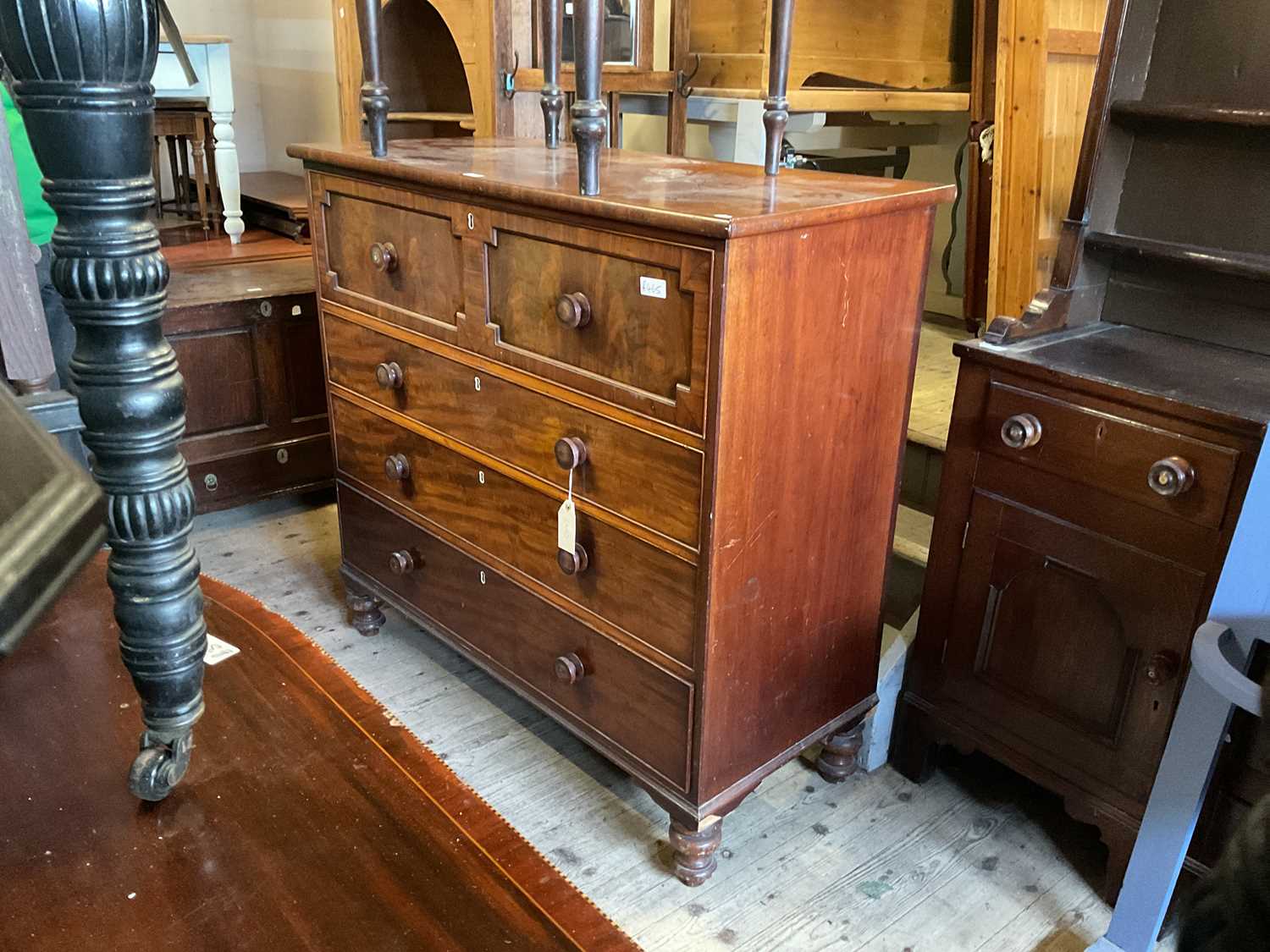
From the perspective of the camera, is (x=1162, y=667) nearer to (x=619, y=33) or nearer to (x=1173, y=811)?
(x=1173, y=811)

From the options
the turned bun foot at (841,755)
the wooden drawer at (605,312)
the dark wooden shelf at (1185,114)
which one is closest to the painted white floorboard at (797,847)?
the turned bun foot at (841,755)

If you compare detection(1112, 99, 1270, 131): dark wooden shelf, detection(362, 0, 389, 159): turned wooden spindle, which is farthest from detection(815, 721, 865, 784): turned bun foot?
detection(362, 0, 389, 159): turned wooden spindle

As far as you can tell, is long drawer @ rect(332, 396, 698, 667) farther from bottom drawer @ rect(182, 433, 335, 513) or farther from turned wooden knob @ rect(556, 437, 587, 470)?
bottom drawer @ rect(182, 433, 335, 513)

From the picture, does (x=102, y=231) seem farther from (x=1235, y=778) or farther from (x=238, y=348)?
(x=238, y=348)

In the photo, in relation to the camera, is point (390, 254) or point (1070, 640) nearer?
point (1070, 640)

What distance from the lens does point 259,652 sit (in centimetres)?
142

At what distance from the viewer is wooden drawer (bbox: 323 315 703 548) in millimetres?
1532

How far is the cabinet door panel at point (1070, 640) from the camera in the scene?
61.5 inches

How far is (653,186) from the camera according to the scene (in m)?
1.63

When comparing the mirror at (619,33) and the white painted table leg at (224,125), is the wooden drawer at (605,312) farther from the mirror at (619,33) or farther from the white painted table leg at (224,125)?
the white painted table leg at (224,125)

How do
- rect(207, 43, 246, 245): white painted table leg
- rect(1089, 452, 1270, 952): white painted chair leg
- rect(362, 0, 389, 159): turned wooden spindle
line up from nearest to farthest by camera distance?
1. rect(1089, 452, 1270, 952): white painted chair leg
2. rect(362, 0, 389, 159): turned wooden spindle
3. rect(207, 43, 246, 245): white painted table leg

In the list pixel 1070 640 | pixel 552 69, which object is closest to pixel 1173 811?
pixel 1070 640

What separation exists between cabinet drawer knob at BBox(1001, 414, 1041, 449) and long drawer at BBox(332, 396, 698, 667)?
1.87 ft

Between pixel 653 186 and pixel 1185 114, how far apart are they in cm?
87
